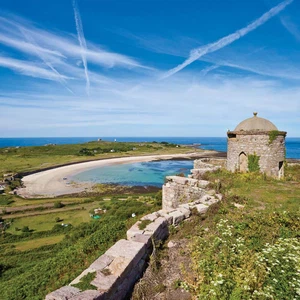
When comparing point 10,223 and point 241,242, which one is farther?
point 10,223

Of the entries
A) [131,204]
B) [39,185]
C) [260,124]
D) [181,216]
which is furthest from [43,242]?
[39,185]

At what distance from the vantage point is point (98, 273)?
4570mm

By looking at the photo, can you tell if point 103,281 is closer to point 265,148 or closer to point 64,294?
point 64,294

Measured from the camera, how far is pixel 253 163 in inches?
581

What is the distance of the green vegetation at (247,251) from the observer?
3.98 metres

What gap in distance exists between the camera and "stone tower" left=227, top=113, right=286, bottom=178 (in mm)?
14492

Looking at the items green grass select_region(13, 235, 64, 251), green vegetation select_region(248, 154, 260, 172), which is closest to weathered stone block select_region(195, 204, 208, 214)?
green vegetation select_region(248, 154, 260, 172)

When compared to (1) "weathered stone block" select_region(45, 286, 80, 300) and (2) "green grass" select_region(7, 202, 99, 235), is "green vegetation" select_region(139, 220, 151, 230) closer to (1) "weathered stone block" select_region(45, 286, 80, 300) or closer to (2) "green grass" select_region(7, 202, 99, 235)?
(1) "weathered stone block" select_region(45, 286, 80, 300)

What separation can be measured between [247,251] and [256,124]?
1211 centimetres

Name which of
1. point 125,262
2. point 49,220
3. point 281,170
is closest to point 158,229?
point 125,262

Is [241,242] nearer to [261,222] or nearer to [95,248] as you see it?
[261,222]

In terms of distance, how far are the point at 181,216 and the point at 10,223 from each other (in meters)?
22.0

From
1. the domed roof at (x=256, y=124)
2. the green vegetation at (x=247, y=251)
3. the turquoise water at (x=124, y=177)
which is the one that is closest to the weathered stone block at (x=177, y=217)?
the green vegetation at (x=247, y=251)

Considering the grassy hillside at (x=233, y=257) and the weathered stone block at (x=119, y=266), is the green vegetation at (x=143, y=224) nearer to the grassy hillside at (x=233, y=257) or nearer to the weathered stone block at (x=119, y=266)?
the grassy hillside at (x=233, y=257)
